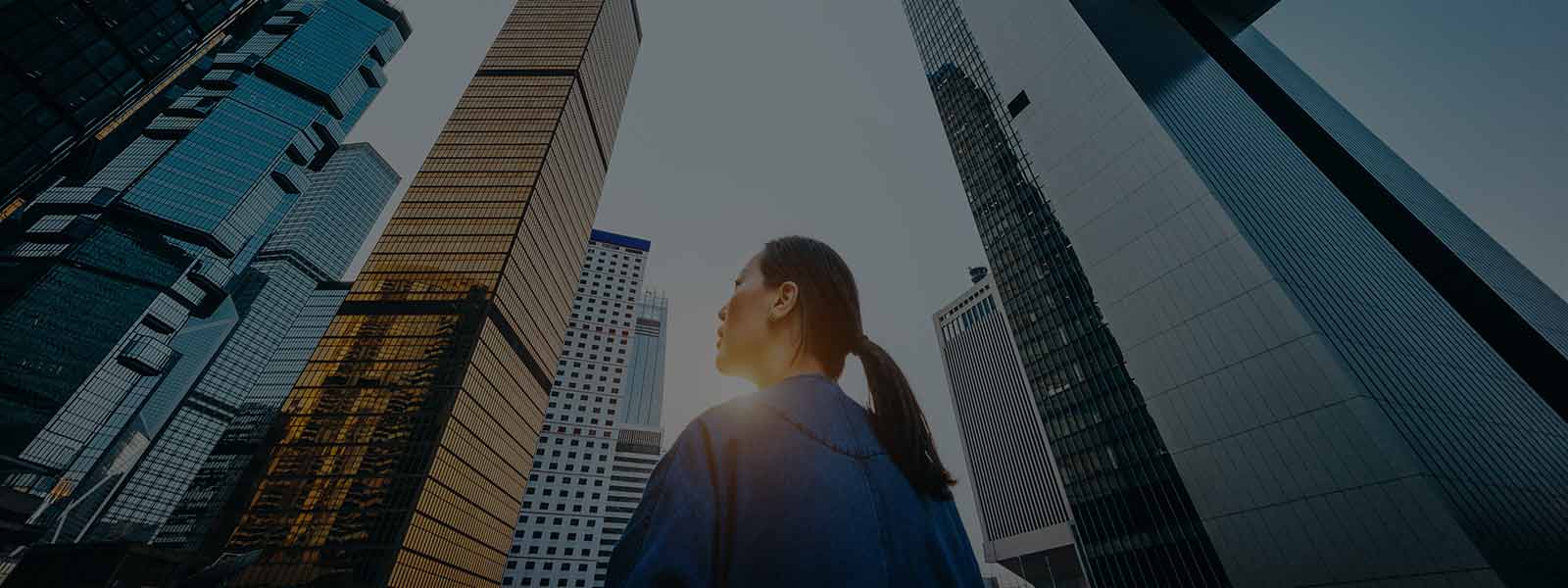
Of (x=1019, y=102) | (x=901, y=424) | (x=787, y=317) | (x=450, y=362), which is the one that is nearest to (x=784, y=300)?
(x=787, y=317)

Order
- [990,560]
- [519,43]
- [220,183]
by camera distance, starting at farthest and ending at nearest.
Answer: [220,183], [519,43], [990,560]

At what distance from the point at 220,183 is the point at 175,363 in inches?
2014

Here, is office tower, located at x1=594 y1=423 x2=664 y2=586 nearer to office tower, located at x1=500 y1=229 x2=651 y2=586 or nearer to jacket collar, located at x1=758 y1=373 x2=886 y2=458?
office tower, located at x1=500 y1=229 x2=651 y2=586

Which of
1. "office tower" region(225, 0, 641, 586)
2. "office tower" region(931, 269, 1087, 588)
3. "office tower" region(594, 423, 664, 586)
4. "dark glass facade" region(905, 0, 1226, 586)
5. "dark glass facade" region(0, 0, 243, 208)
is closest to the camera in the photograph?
"dark glass facade" region(905, 0, 1226, 586)

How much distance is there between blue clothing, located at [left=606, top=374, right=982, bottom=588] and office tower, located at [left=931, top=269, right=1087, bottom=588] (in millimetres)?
50579

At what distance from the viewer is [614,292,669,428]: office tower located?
12281cm

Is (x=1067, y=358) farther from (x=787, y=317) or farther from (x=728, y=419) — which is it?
(x=728, y=419)

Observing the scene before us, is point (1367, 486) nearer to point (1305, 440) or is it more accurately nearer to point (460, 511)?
point (1305, 440)

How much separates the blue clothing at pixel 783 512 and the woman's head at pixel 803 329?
33 cm

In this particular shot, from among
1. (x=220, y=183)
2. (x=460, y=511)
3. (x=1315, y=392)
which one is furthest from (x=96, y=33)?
(x=1315, y=392)

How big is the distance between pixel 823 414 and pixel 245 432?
131 m

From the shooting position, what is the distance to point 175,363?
101 m

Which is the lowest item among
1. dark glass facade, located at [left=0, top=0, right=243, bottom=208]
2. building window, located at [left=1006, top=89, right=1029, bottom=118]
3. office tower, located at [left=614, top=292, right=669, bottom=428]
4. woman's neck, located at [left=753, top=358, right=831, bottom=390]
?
woman's neck, located at [left=753, top=358, right=831, bottom=390]

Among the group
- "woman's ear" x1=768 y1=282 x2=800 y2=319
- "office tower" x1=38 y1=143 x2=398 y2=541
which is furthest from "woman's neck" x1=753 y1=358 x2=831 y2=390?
"office tower" x1=38 y1=143 x2=398 y2=541
